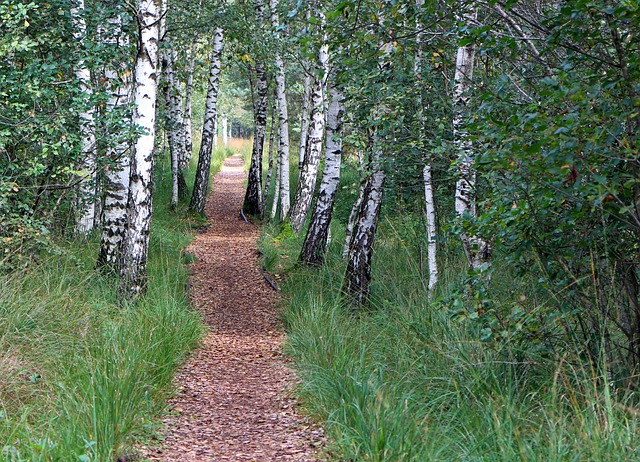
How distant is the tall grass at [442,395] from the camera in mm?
3703

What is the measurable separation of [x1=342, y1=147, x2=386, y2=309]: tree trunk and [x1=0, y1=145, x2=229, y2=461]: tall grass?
7.09 ft

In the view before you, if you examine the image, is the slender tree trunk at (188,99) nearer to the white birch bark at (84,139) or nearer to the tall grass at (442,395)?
the white birch bark at (84,139)

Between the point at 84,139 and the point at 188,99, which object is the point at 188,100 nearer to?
the point at 188,99

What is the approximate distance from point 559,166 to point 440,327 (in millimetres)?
2570

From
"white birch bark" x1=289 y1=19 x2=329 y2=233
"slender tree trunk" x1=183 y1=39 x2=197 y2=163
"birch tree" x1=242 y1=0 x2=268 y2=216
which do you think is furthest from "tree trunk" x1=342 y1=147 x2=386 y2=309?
"slender tree trunk" x1=183 y1=39 x2=197 y2=163

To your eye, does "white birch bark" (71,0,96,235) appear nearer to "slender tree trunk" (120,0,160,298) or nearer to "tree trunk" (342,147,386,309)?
"slender tree trunk" (120,0,160,298)

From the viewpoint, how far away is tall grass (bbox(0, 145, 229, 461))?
4.18 meters

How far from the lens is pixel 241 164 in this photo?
41562 millimetres

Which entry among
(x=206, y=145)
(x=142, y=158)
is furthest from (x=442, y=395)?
(x=206, y=145)

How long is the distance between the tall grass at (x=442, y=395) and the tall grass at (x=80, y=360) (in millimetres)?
1329

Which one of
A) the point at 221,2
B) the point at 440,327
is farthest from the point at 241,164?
the point at 440,327

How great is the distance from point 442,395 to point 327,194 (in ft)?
22.0

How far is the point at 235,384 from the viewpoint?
6656 millimetres

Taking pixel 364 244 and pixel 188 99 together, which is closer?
pixel 364 244
